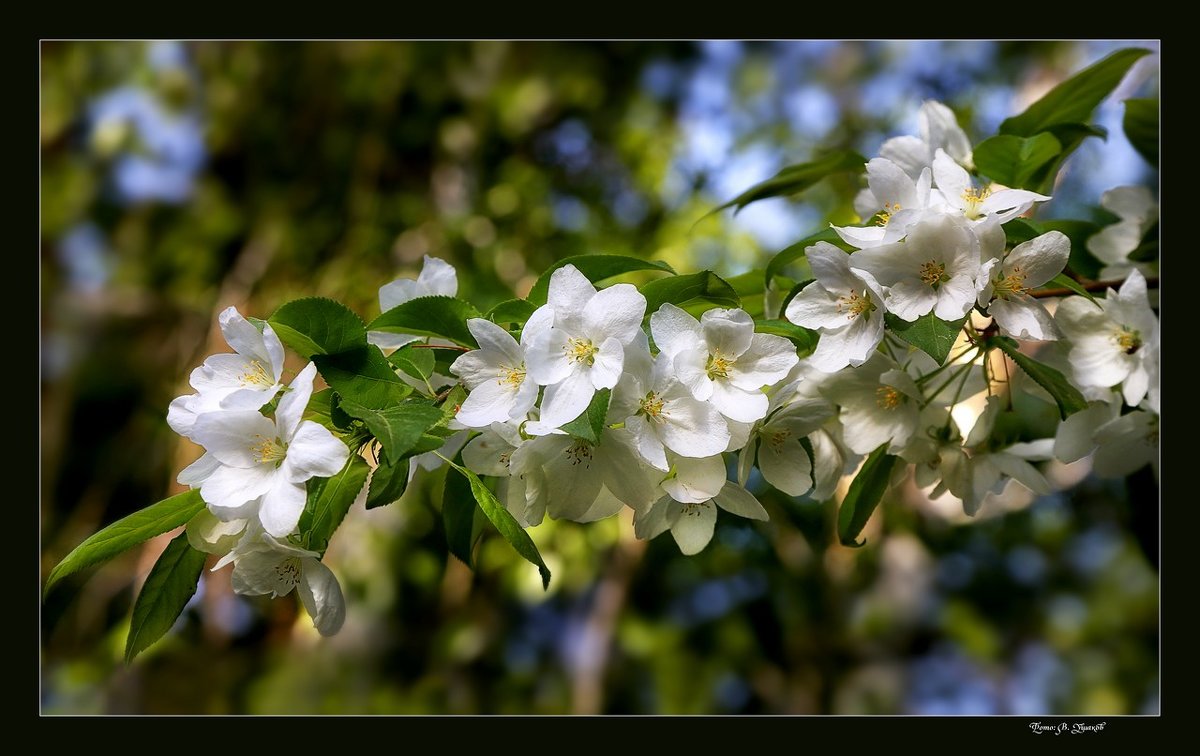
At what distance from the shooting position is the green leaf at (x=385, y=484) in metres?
0.59

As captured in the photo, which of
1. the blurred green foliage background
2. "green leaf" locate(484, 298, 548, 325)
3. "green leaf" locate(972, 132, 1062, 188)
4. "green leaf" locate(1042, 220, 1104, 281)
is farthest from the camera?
the blurred green foliage background

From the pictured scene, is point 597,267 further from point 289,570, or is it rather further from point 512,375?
point 289,570

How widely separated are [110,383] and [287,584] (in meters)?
2.19

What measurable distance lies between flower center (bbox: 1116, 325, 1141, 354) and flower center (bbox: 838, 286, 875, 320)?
8.3 inches

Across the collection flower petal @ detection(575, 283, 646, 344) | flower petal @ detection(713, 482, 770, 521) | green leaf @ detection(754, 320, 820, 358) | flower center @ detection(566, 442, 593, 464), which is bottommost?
flower petal @ detection(713, 482, 770, 521)

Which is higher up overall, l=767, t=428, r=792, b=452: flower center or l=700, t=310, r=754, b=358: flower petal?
l=700, t=310, r=754, b=358: flower petal

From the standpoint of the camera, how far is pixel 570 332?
56 cm

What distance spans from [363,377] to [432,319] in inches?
2.7

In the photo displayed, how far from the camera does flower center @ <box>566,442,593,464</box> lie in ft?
1.88

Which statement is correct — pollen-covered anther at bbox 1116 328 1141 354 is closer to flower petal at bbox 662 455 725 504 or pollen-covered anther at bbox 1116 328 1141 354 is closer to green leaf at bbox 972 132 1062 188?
green leaf at bbox 972 132 1062 188

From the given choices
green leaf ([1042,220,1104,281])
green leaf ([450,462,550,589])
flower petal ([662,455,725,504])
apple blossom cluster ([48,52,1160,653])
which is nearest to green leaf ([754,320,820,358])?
apple blossom cluster ([48,52,1160,653])

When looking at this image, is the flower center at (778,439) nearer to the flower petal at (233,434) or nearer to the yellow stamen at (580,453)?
the yellow stamen at (580,453)

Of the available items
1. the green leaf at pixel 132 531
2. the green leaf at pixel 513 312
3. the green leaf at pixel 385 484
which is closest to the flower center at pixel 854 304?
the green leaf at pixel 513 312

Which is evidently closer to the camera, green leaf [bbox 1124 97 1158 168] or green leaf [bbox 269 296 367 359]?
green leaf [bbox 269 296 367 359]
